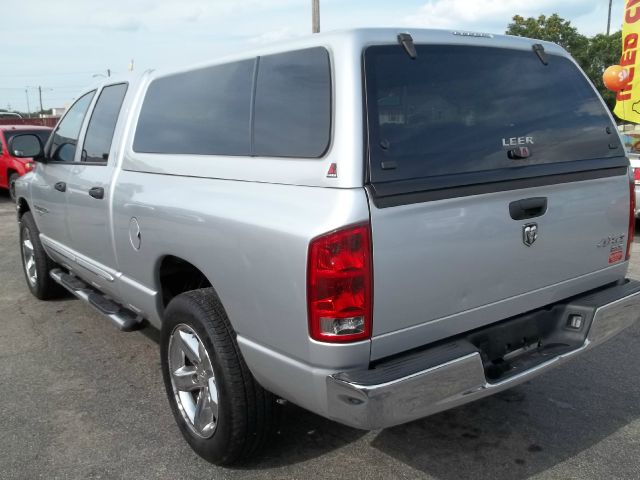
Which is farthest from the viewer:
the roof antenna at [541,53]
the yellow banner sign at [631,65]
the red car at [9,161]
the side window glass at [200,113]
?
the red car at [9,161]

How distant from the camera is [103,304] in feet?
13.5

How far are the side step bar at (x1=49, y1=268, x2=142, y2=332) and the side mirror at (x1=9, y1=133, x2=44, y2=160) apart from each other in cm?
98

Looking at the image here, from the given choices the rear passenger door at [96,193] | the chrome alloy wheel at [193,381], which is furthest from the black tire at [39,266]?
the chrome alloy wheel at [193,381]

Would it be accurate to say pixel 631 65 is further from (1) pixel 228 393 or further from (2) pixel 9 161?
(2) pixel 9 161

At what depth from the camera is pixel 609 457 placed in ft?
9.93

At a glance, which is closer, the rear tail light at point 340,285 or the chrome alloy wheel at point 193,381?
the rear tail light at point 340,285

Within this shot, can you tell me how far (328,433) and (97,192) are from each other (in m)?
2.00

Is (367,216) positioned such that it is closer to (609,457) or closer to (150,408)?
(609,457)

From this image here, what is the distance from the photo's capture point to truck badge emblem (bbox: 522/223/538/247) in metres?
2.69

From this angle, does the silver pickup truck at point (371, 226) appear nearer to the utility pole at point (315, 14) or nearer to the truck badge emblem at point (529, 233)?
the truck badge emblem at point (529, 233)

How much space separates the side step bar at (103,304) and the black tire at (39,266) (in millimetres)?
567

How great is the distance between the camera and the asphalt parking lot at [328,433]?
297 centimetres

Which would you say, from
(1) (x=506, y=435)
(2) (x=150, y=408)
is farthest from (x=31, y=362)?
(1) (x=506, y=435)

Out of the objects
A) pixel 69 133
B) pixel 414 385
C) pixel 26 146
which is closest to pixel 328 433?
pixel 414 385
